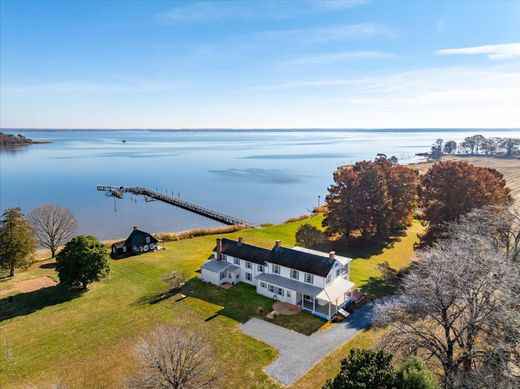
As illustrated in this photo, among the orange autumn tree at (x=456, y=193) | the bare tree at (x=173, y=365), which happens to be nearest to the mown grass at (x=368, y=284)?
the orange autumn tree at (x=456, y=193)

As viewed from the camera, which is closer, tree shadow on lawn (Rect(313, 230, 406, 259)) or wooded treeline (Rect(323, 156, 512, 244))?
wooded treeline (Rect(323, 156, 512, 244))

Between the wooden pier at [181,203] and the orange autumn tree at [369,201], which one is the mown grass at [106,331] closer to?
the orange autumn tree at [369,201]

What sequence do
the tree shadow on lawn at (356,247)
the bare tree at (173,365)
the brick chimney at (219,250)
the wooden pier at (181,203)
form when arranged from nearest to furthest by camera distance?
the bare tree at (173,365) < the brick chimney at (219,250) < the tree shadow on lawn at (356,247) < the wooden pier at (181,203)

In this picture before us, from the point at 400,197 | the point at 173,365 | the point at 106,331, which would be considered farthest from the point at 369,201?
the point at 173,365

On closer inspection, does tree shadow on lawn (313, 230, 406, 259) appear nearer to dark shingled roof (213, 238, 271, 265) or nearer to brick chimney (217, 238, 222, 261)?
dark shingled roof (213, 238, 271, 265)

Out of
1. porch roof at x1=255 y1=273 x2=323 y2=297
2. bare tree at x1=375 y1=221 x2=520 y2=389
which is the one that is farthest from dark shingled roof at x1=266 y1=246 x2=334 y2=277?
bare tree at x1=375 y1=221 x2=520 y2=389
